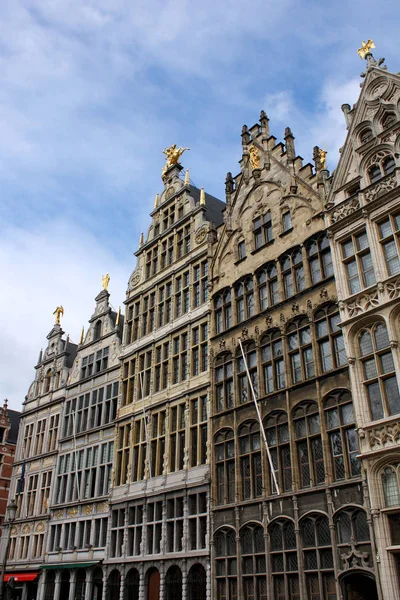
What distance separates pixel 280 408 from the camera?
21719mm

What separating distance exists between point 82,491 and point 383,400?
19329 millimetres

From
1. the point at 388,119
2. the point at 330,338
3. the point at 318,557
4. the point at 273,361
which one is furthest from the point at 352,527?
the point at 388,119

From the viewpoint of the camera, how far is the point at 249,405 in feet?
76.2

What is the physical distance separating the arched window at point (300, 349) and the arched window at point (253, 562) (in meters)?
5.62

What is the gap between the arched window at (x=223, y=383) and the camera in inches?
971

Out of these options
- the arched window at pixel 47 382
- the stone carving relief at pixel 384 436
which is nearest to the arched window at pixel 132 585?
the stone carving relief at pixel 384 436

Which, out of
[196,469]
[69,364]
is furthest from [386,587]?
[69,364]

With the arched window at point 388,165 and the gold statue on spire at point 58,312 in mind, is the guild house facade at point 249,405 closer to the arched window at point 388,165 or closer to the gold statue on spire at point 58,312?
the arched window at point 388,165

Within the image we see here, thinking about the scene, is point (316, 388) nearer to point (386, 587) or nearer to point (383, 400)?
point (383, 400)

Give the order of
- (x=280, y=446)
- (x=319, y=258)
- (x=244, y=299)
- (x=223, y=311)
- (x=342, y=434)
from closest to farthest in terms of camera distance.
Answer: (x=342, y=434) < (x=280, y=446) < (x=319, y=258) < (x=244, y=299) < (x=223, y=311)

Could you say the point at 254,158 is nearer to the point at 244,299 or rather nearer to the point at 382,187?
the point at 244,299

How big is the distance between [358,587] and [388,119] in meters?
16.1

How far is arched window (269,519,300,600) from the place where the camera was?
19.2m

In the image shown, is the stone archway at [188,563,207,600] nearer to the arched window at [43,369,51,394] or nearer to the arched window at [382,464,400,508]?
the arched window at [382,464,400,508]
